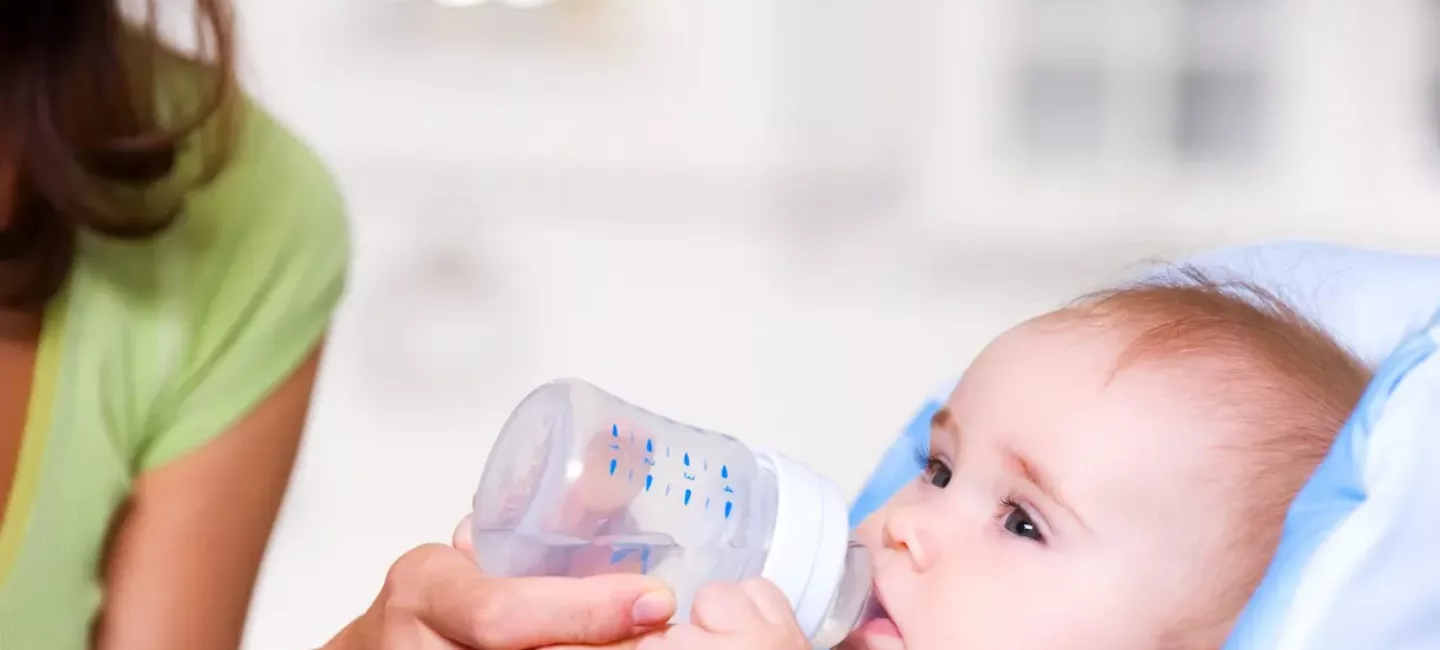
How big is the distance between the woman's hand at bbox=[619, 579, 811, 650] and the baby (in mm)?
90

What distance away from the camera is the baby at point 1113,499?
0.62 meters

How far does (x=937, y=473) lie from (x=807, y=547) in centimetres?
14

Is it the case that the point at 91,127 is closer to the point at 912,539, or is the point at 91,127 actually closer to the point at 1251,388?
the point at 912,539

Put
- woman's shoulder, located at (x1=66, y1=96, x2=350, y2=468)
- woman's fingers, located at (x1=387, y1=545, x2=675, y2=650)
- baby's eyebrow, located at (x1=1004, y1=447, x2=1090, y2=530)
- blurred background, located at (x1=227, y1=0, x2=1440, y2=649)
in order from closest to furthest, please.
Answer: woman's fingers, located at (x1=387, y1=545, x2=675, y2=650)
baby's eyebrow, located at (x1=1004, y1=447, x2=1090, y2=530)
woman's shoulder, located at (x1=66, y1=96, x2=350, y2=468)
blurred background, located at (x1=227, y1=0, x2=1440, y2=649)

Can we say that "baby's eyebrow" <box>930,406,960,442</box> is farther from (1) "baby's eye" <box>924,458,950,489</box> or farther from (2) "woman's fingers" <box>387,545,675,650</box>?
(2) "woman's fingers" <box>387,545,675,650</box>

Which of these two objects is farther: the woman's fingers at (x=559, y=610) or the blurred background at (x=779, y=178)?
the blurred background at (x=779, y=178)

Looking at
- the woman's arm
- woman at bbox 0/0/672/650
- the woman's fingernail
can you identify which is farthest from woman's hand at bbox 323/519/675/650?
the woman's arm

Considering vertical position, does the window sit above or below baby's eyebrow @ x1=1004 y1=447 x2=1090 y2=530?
above

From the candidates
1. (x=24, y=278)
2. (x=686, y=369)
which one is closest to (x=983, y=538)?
(x=24, y=278)

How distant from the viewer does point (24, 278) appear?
701 millimetres

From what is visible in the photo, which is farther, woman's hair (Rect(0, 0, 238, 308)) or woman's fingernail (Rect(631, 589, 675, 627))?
woman's hair (Rect(0, 0, 238, 308))

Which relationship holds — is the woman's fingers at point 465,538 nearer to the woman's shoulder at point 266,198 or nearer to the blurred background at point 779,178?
the woman's shoulder at point 266,198

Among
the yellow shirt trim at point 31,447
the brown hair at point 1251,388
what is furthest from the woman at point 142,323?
the brown hair at point 1251,388

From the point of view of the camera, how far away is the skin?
0.62 m
